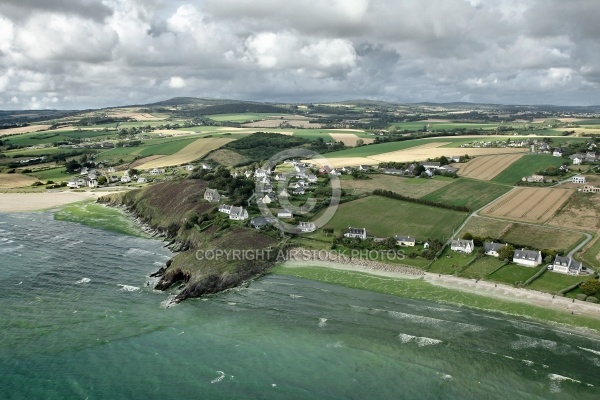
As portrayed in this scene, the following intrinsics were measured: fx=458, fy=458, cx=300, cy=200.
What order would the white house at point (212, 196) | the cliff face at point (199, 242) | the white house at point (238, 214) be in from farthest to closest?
the white house at point (212, 196) < the white house at point (238, 214) < the cliff face at point (199, 242)

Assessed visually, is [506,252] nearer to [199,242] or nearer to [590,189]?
[590,189]

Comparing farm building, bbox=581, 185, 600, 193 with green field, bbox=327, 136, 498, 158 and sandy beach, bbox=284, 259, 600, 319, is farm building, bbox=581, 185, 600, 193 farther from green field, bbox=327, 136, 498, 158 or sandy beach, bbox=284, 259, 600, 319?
green field, bbox=327, 136, 498, 158

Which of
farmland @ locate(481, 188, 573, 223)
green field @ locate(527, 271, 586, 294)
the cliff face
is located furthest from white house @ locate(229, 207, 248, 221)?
green field @ locate(527, 271, 586, 294)

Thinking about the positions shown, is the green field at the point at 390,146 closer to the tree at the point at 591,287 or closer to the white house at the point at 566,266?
the white house at the point at 566,266

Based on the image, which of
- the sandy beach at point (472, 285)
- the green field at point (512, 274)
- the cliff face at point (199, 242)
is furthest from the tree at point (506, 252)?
the cliff face at point (199, 242)

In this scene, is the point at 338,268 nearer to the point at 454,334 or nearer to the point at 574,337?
the point at 454,334

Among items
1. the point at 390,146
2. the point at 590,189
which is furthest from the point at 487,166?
the point at 390,146

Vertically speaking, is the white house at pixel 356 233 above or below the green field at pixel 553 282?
above
